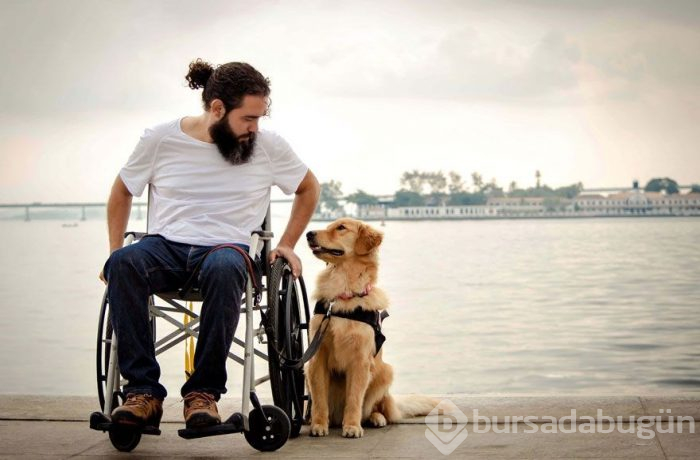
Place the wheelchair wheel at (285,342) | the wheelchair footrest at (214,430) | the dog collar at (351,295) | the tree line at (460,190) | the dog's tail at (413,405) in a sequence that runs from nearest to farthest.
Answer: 1. the wheelchair footrest at (214,430)
2. the wheelchair wheel at (285,342)
3. the dog collar at (351,295)
4. the dog's tail at (413,405)
5. the tree line at (460,190)

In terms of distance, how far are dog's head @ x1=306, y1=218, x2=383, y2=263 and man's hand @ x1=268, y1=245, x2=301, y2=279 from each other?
29cm

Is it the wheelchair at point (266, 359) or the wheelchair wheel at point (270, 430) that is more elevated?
the wheelchair at point (266, 359)

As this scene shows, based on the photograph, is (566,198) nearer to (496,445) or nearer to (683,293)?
(683,293)

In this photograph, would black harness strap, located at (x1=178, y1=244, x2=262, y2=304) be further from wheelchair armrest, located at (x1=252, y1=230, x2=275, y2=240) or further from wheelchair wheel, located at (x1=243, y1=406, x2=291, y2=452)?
wheelchair wheel, located at (x1=243, y1=406, x2=291, y2=452)

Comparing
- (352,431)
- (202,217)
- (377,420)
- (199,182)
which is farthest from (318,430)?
(199,182)

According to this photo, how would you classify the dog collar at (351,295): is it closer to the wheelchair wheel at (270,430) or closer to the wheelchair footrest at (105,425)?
the wheelchair wheel at (270,430)

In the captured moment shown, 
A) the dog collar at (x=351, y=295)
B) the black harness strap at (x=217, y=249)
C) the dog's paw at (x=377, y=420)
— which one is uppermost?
the black harness strap at (x=217, y=249)

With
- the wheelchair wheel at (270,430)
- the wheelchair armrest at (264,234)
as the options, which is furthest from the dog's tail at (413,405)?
the wheelchair armrest at (264,234)

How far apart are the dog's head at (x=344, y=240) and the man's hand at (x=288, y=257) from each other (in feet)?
0.95

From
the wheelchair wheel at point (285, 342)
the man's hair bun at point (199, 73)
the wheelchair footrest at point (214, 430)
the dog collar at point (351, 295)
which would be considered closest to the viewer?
the wheelchair footrest at point (214, 430)

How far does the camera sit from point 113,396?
10.2ft

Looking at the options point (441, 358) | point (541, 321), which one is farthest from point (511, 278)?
point (441, 358)

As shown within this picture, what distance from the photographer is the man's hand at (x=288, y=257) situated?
3.20 m

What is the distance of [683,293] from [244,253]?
2009 cm
